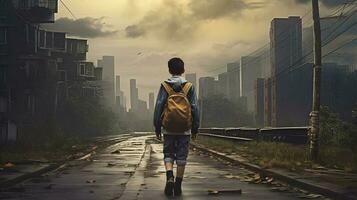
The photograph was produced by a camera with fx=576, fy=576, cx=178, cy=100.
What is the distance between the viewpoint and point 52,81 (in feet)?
218

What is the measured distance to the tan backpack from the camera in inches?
342

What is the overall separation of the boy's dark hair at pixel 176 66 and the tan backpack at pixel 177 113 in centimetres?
52

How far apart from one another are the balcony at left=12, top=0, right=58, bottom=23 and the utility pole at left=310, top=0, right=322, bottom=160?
167 ft

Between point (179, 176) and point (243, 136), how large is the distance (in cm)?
2421

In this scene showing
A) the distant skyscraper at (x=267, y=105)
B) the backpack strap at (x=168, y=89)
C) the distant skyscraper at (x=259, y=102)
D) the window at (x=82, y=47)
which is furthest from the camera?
the distant skyscraper at (x=259, y=102)

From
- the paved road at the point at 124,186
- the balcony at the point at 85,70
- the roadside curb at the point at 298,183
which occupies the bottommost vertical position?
the paved road at the point at 124,186

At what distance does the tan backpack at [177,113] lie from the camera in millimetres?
8695

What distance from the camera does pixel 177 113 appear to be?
8695 mm

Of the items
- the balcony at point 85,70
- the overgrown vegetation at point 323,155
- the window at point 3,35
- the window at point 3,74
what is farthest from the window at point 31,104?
the overgrown vegetation at point 323,155

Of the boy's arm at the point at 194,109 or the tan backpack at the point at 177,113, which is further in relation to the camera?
the boy's arm at the point at 194,109

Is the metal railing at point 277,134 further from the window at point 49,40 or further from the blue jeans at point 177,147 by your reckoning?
the window at point 49,40

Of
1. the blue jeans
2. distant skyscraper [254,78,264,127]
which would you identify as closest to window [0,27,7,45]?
the blue jeans

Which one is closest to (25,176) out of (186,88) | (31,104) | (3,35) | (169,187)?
(169,187)

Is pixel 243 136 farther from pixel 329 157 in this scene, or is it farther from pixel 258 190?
pixel 258 190
